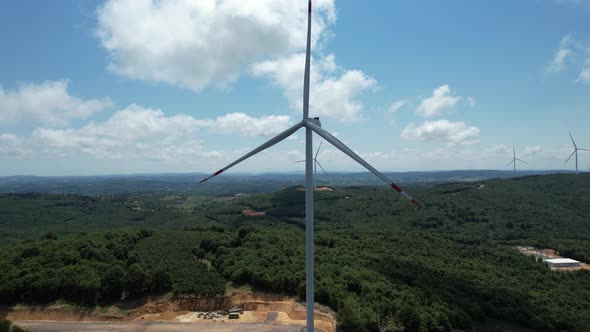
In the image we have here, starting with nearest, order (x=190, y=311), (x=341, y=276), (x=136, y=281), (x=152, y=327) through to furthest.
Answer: (x=152, y=327) < (x=190, y=311) < (x=136, y=281) < (x=341, y=276)

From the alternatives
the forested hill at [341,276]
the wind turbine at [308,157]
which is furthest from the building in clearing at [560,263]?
the wind turbine at [308,157]

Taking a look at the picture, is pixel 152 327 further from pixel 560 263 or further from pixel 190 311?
pixel 560 263

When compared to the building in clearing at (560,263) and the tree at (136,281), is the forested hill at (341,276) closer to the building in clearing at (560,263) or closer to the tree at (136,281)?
the tree at (136,281)

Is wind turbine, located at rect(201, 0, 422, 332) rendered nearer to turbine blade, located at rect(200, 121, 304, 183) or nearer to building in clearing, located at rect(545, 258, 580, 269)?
turbine blade, located at rect(200, 121, 304, 183)

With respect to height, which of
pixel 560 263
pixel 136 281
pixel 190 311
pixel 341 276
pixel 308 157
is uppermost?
pixel 308 157

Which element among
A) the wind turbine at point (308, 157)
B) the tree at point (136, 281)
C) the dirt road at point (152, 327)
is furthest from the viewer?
the tree at point (136, 281)

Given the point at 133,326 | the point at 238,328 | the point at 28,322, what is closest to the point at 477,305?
the point at 238,328

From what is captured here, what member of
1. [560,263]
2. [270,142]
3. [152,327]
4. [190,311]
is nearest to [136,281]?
[190,311]

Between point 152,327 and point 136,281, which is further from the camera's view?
point 136,281

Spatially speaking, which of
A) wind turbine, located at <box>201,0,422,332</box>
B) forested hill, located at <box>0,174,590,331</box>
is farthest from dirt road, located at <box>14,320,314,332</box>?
wind turbine, located at <box>201,0,422,332</box>
